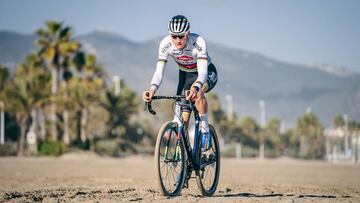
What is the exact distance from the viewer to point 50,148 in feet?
225

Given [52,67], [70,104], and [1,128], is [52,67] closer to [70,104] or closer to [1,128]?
[70,104]

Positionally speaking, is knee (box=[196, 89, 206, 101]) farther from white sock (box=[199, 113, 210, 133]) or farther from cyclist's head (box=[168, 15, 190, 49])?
cyclist's head (box=[168, 15, 190, 49])

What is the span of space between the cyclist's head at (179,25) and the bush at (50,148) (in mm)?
57894

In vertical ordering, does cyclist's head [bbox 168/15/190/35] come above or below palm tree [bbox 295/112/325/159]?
below

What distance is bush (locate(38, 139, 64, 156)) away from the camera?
67938 millimetres

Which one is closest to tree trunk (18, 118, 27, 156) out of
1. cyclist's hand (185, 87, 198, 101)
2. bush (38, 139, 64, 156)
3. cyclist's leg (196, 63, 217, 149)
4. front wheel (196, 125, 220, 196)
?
bush (38, 139, 64, 156)

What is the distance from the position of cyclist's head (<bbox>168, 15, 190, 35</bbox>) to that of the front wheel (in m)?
1.79

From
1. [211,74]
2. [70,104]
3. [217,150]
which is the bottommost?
[217,150]

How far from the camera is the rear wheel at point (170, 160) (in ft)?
34.3

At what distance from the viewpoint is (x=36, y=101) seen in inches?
3179

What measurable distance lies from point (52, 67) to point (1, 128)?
28587mm

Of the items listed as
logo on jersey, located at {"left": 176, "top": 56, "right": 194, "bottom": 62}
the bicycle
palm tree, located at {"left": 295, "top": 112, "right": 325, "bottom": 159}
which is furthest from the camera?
palm tree, located at {"left": 295, "top": 112, "right": 325, "bottom": 159}

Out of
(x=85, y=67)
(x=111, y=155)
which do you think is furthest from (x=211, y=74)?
(x=85, y=67)

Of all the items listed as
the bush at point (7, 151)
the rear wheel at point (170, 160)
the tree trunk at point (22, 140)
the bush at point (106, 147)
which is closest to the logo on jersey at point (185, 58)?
the rear wheel at point (170, 160)
